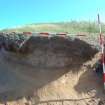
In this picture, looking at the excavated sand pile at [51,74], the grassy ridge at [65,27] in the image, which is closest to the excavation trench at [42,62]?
the excavated sand pile at [51,74]

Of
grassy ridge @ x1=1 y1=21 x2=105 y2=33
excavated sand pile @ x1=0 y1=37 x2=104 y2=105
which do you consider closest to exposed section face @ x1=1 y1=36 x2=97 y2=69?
excavated sand pile @ x1=0 y1=37 x2=104 y2=105

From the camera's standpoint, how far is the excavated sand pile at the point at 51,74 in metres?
8.55

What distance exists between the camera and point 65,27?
11094mm

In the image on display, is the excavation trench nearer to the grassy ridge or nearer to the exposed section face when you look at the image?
the exposed section face

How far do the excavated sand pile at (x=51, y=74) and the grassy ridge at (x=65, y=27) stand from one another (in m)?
1.25

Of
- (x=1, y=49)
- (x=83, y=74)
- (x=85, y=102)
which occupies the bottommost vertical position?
(x=85, y=102)

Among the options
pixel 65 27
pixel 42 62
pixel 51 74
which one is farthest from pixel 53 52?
pixel 65 27

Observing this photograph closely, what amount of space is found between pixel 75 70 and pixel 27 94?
1544mm

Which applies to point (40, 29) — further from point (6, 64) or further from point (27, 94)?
point (27, 94)

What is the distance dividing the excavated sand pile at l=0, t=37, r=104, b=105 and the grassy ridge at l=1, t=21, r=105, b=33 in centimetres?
125

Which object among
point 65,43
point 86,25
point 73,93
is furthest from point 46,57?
point 86,25

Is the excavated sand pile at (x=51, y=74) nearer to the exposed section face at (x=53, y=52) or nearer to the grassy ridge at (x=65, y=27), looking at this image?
the exposed section face at (x=53, y=52)

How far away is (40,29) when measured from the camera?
10188 mm

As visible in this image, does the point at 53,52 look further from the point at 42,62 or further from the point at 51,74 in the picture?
the point at 51,74
